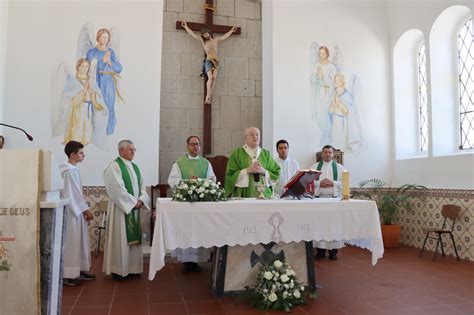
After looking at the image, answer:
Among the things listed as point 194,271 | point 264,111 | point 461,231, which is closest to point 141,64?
point 264,111

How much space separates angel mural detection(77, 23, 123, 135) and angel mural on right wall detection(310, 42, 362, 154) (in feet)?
12.2

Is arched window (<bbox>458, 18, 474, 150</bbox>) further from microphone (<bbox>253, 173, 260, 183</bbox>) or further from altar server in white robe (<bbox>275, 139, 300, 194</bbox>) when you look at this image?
microphone (<bbox>253, 173, 260, 183</bbox>)

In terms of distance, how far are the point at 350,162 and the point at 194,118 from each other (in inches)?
128

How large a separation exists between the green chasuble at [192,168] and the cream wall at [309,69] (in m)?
2.26

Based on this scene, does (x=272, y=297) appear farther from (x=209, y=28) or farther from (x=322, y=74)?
(x=209, y=28)

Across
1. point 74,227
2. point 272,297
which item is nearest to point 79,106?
point 74,227

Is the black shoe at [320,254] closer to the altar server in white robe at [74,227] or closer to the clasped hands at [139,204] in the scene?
the clasped hands at [139,204]

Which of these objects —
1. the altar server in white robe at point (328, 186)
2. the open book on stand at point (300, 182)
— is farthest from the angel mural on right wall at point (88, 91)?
the open book on stand at point (300, 182)

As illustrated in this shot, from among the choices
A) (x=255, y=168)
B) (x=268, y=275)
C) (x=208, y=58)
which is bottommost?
(x=268, y=275)

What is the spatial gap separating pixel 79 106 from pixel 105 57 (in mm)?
971

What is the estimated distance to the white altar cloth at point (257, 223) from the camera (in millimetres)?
3754

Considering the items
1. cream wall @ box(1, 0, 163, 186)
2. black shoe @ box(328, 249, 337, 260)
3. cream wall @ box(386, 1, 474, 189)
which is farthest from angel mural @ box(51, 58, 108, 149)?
cream wall @ box(386, 1, 474, 189)

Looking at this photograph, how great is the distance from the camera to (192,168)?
6.08 metres

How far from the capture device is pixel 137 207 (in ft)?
17.5
